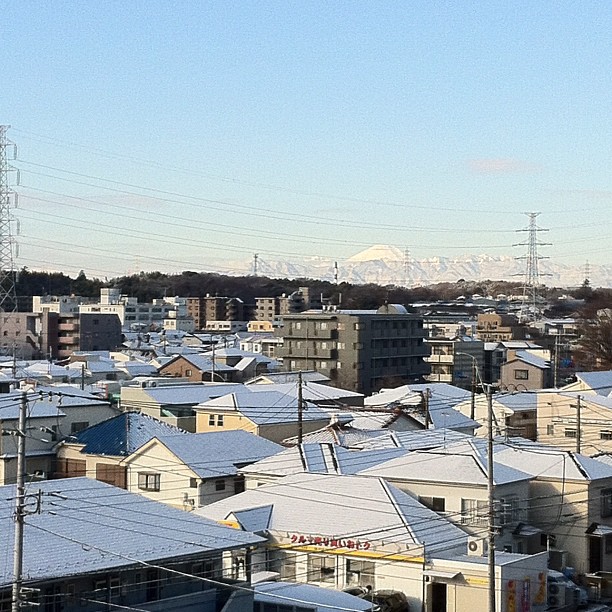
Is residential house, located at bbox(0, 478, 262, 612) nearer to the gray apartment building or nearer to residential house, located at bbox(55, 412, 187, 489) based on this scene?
residential house, located at bbox(55, 412, 187, 489)

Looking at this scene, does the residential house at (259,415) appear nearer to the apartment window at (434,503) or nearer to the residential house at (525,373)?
the apartment window at (434,503)

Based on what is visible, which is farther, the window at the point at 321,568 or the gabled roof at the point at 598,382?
the gabled roof at the point at 598,382

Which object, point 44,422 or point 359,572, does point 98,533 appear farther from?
point 44,422

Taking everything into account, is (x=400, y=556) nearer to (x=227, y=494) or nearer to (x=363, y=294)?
(x=227, y=494)

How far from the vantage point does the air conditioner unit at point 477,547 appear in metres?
14.0

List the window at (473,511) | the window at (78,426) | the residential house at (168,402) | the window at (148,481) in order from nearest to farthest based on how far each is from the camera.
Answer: the window at (473,511) < the window at (148,481) < the window at (78,426) < the residential house at (168,402)

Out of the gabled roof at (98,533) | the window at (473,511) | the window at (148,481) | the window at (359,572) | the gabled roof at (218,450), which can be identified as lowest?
the window at (359,572)

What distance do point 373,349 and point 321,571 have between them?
95.5 feet

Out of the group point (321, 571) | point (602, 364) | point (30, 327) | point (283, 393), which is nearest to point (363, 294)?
point (30, 327)

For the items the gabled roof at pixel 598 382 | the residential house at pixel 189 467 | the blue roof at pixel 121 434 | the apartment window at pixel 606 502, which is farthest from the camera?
the gabled roof at pixel 598 382

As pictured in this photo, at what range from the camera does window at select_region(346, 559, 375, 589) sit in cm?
1398

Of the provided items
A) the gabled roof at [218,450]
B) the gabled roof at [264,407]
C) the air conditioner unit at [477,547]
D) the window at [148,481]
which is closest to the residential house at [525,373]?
the gabled roof at [264,407]

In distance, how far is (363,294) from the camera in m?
89.8

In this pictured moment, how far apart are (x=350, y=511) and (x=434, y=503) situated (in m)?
1.62
